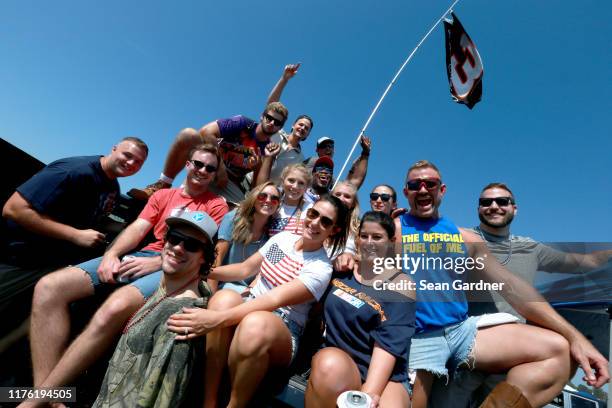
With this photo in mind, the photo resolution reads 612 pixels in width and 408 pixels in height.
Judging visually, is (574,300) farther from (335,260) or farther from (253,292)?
(253,292)

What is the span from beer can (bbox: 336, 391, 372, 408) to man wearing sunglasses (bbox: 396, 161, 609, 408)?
723mm

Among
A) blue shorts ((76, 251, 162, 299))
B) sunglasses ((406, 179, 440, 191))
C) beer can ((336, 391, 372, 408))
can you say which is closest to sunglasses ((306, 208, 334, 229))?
sunglasses ((406, 179, 440, 191))

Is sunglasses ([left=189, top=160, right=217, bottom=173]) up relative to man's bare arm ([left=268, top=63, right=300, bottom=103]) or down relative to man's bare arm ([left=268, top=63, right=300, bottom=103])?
down

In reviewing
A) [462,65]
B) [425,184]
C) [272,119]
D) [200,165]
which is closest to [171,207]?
[200,165]

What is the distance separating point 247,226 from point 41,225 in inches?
72.7

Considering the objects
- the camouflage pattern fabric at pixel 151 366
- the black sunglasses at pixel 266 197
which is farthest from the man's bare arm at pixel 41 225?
the black sunglasses at pixel 266 197

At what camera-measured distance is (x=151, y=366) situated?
1.68 meters

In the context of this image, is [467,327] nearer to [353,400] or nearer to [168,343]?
[353,400]

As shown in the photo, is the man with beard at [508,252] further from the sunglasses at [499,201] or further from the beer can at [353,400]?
the beer can at [353,400]

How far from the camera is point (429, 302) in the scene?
2326 millimetres

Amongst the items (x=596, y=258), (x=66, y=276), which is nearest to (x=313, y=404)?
(x=66, y=276)

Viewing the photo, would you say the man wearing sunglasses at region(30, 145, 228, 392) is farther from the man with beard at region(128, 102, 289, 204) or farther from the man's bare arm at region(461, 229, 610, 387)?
the man's bare arm at region(461, 229, 610, 387)

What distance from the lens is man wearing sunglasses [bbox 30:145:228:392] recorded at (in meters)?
2.05

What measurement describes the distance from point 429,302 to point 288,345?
3.85 feet
